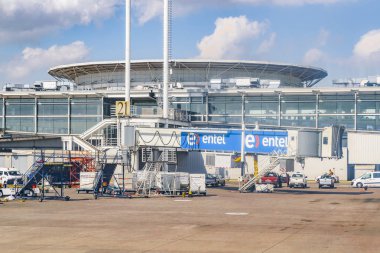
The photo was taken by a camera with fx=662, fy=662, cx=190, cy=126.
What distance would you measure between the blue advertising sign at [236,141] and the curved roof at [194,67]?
44.6 metres

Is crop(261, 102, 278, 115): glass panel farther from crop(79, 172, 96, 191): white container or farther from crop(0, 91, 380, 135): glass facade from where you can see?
crop(79, 172, 96, 191): white container

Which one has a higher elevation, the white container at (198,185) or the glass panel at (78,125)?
the glass panel at (78,125)

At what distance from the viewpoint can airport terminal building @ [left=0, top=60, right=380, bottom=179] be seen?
358ft

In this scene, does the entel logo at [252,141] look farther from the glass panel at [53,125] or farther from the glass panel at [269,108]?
the glass panel at [53,125]

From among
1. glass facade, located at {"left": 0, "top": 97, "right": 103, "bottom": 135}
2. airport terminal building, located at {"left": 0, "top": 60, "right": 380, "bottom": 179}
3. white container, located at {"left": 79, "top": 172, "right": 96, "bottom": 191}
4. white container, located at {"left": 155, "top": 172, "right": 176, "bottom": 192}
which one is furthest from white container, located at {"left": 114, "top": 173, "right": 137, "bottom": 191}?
glass facade, located at {"left": 0, "top": 97, "right": 103, "bottom": 135}

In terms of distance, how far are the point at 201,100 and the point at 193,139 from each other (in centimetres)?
4362

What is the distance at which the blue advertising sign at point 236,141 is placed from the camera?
6612 centimetres

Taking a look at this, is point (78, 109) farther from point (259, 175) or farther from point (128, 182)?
point (259, 175)

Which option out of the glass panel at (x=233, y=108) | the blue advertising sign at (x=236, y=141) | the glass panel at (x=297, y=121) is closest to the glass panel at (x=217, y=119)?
the glass panel at (x=233, y=108)

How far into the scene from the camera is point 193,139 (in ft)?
233

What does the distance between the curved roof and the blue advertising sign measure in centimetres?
4464

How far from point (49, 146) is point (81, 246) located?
258ft

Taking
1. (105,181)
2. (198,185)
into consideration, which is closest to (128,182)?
(105,181)

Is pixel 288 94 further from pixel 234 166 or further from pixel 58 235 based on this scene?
pixel 58 235
